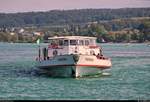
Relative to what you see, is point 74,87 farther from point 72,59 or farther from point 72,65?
point 72,59

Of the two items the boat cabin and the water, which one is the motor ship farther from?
the water

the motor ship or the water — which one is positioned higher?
the motor ship

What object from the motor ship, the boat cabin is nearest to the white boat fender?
the motor ship

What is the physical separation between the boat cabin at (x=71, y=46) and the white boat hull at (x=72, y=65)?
1304 millimetres

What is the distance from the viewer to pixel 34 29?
186 m

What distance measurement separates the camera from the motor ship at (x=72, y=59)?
4325cm

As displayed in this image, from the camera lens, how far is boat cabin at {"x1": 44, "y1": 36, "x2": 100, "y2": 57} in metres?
45.4

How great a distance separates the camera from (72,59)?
1700 inches

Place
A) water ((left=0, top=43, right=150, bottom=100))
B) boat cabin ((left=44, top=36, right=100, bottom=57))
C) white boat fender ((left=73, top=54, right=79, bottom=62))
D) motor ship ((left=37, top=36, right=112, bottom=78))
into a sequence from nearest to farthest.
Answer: water ((left=0, top=43, right=150, bottom=100)) → white boat fender ((left=73, top=54, right=79, bottom=62)) → motor ship ((left=37, top=36, right=112, bottom=78)) → boat cabin ((left=44, top=36, right=100, bottom=57))

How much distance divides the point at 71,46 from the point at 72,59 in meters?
2.52

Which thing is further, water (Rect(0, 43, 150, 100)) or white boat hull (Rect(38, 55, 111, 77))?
white boat hull (Rect(38, 55, 111, 77))

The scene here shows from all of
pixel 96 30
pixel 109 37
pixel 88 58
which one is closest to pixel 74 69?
pixel 88 58

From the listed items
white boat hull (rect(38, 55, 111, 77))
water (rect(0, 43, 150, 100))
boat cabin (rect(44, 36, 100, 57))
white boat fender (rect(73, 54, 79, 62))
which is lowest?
water (rect(0, 43, 150, 100))

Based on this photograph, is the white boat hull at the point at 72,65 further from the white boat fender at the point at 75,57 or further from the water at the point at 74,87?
the water at the point at 74,87
